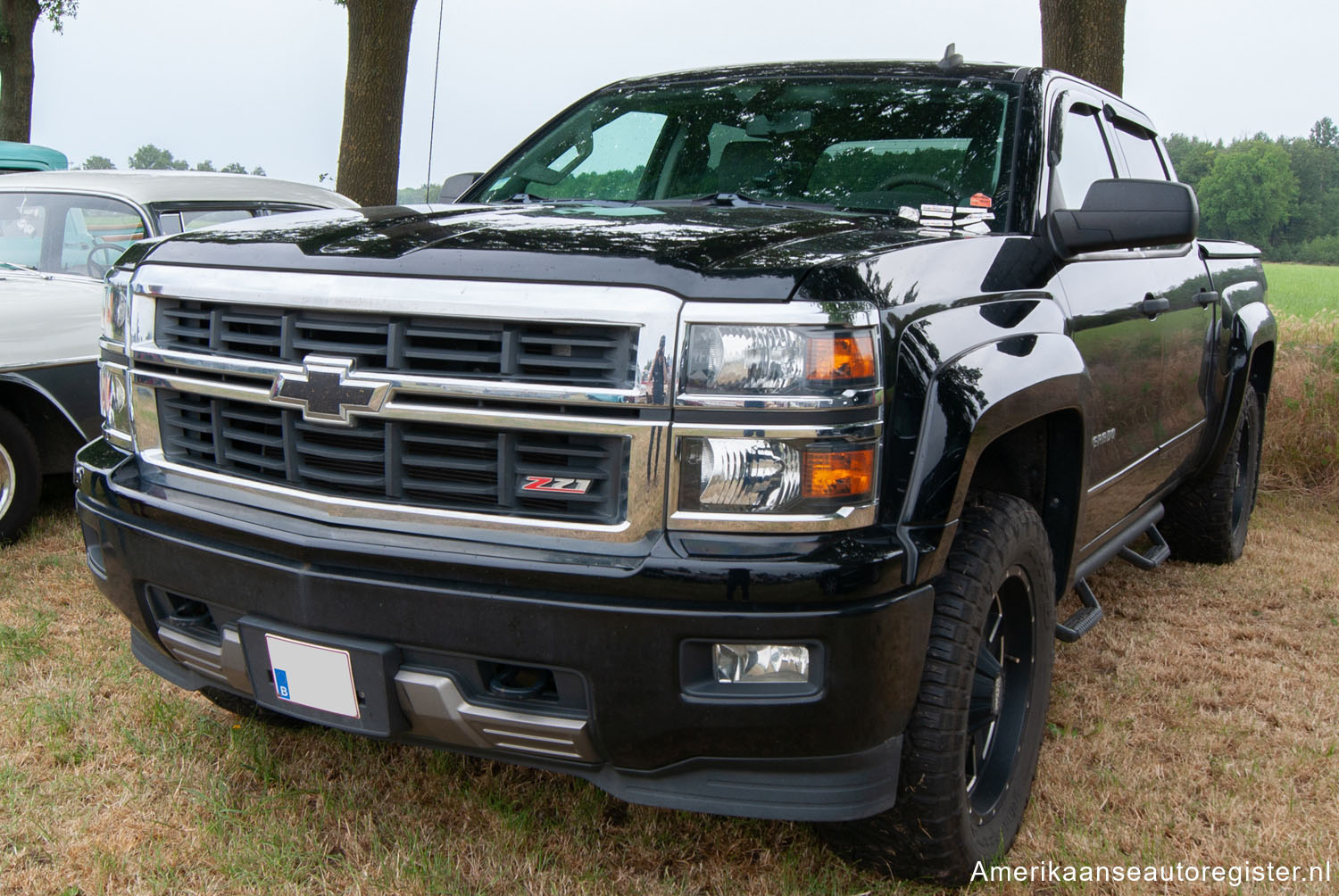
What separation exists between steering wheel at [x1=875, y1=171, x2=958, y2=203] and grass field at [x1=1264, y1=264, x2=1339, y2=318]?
12124mm

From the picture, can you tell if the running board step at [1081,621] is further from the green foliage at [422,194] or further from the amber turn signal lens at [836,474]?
the green foliage at [422,194]

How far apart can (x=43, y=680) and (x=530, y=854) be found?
1.75 meters

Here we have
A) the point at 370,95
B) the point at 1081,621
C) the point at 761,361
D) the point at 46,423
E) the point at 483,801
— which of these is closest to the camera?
the point at 761,361

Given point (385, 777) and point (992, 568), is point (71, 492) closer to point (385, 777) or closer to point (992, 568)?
point (385, 777)

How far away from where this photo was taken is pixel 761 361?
1866 mm

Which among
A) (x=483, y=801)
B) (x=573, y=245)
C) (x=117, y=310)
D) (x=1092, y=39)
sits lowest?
(x=483, y=801)

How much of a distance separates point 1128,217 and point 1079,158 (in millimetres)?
723

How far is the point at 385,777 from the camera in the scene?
2.83 meters

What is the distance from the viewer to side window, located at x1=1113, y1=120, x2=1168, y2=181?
12.8 ft

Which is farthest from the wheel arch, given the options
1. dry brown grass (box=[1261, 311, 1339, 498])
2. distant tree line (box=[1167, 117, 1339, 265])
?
distant tree line (box=[1167, 117, 1339, 265])

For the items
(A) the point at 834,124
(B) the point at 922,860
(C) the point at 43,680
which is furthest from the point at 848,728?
(C) the point at 43,680

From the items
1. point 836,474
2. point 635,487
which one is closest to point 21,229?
point 635,487

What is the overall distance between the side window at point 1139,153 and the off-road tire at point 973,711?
184 cm

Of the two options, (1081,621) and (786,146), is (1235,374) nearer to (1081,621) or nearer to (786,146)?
(1081,621)
